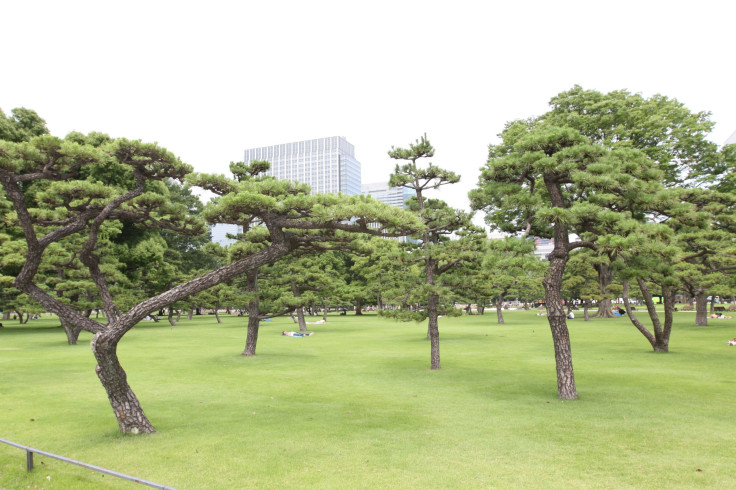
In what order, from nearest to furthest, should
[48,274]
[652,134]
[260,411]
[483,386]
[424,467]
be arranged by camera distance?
[424,467]
[260,411]
[483,386]
[652,134]
[48,274]

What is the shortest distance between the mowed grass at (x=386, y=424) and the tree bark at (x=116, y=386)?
1.11 feet

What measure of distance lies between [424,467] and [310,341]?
20.1 meters

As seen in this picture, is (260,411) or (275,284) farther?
(275,284)

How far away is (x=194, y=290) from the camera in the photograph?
771 centimetres

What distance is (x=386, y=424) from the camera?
338 inches

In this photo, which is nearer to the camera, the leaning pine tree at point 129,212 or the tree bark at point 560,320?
the leaning pine tree at point 129,212

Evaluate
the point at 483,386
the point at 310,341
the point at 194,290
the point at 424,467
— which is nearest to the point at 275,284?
the point at 310,341

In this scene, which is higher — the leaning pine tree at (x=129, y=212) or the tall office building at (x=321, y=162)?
the tall office building at (x=321, y=162)

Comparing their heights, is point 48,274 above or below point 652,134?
below

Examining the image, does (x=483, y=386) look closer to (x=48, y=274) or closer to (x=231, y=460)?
(x=231, y=460)

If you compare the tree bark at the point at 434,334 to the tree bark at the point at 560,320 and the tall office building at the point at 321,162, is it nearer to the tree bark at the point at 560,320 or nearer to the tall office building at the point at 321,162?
the tree bark at the point at 560,320

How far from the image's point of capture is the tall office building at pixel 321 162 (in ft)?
197

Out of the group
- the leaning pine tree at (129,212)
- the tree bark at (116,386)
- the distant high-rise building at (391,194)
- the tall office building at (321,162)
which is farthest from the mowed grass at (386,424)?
the tall office building at (321,162)

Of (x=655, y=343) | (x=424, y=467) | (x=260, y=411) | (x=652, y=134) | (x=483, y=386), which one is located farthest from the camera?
(x=652, y=134)
